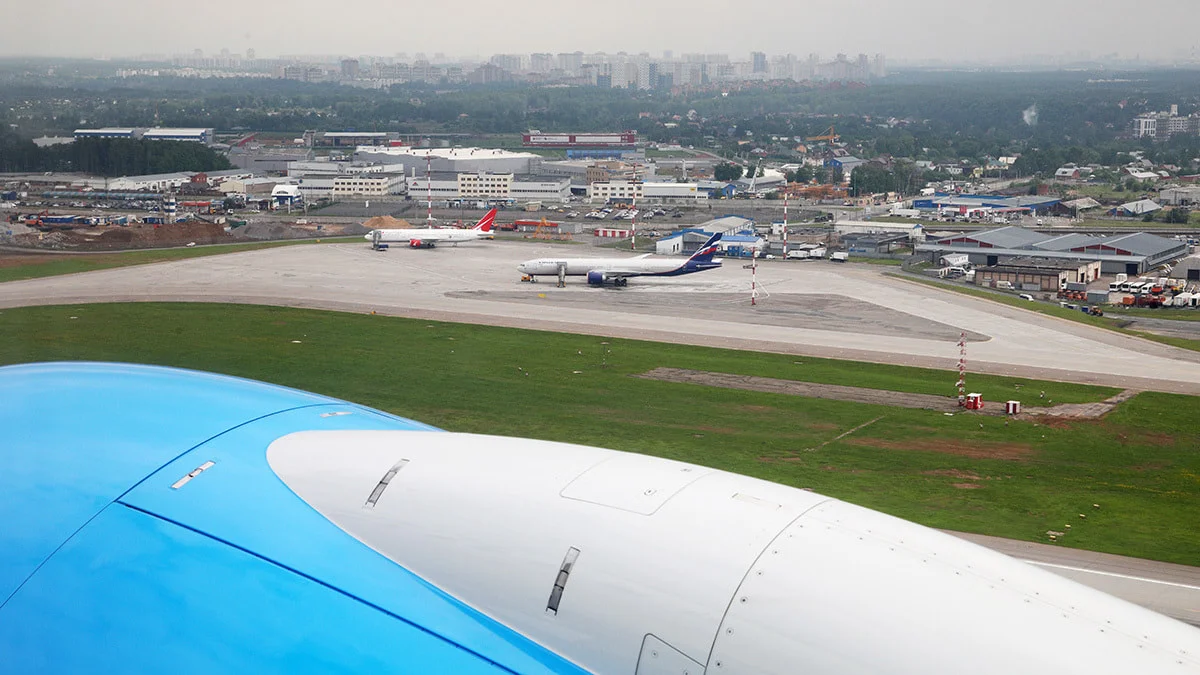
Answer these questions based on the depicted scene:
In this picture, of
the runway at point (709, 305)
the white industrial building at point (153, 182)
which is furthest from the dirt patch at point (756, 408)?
the white industrial building at point (153, 182)

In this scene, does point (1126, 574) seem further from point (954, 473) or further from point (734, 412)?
point (734, 412)

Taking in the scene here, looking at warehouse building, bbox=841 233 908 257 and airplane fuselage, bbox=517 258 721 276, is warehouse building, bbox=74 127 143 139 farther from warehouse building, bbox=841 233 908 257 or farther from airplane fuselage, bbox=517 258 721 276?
warehouse building, bbox=841 233 908 257

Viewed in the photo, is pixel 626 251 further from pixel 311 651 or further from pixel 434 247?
pixel 311 651

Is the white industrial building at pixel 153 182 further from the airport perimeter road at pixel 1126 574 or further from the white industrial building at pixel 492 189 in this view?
the airport perimeter road at pixel 1126 574

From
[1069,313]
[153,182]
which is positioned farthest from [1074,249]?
[153,182]

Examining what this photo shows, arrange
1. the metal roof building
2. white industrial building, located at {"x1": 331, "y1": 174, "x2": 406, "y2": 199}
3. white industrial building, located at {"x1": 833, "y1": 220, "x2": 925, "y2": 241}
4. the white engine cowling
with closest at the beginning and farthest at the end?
the white engine cowling
white industrial building, located at {"x1": 833, "y1": 220, "x2": 925, "y2": 241}
the metal roof building
white industrial building, located at {"x1": 331, "y1": 174, "x2": 406, "y2": 199}

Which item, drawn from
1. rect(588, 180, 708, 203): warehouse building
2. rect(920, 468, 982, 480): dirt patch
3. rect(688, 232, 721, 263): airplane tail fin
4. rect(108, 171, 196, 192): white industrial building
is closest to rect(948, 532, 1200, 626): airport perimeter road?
rect(920, 468, 982, 480): dirt patch
